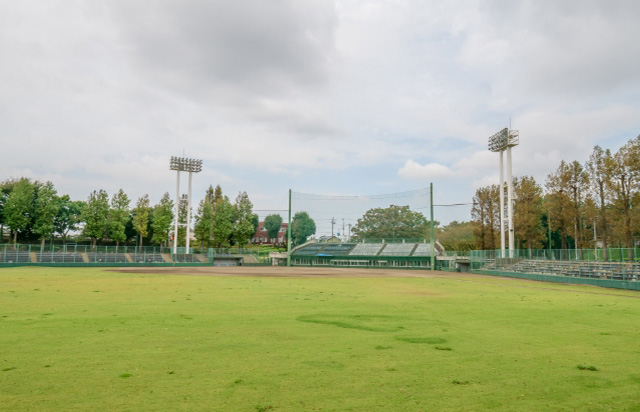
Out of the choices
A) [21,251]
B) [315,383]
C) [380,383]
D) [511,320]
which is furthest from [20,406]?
[21,251]

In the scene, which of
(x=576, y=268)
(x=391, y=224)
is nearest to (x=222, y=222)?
(x=391, y=224)

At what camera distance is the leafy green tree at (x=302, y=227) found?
2886 inches

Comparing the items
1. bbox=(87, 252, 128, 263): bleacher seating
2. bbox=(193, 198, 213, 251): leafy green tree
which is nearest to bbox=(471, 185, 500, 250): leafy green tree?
bbox=(193, 198, 213, 251): leafy green tree

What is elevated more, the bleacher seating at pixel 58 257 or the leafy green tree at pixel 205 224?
the leafy green tree at pixel 205 224

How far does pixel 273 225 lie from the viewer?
141 meters

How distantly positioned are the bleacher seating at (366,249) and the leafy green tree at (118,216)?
37.8 m

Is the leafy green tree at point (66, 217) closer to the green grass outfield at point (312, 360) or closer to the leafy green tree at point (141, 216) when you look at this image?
the leafy green tree at point (141, 216)

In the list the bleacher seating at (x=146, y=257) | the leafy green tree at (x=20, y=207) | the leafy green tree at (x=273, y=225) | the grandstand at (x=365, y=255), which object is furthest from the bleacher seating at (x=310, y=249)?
the leafy green tree at (x=273, y=225)

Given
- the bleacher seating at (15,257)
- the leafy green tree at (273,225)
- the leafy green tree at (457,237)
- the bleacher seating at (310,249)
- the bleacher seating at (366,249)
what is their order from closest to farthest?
the bleacher seating at (15,257) < the bleacher seating at (366,249) < the bleacher seating at (310,249) < the leafy green tree at (457,237) < the leafy green tree at (273,225)

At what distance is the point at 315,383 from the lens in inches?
228

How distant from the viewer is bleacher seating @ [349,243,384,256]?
2638 inches

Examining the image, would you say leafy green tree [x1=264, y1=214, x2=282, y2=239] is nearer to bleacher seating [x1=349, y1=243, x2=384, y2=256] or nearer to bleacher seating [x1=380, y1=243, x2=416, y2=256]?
bleacher seating [x1=349, y1=243, x2=384, y2=256]

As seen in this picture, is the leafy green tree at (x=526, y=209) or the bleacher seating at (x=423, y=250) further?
the bleacher seating at (x=423, y=250)

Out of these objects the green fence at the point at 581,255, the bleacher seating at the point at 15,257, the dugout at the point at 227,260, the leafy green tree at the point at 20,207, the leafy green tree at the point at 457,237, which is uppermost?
the leafy green tree at the point at 20,207
